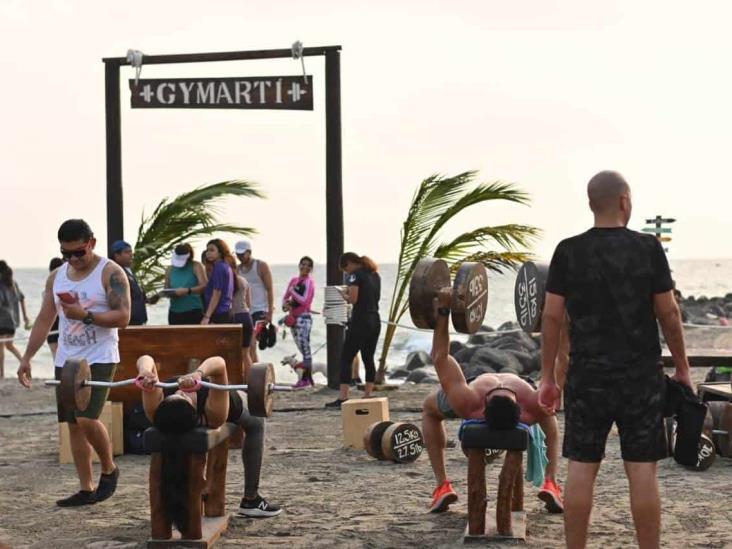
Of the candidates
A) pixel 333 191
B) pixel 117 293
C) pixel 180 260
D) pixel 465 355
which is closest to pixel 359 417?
pixel 117 293

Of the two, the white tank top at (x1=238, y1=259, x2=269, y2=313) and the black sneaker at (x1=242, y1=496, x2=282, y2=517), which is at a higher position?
the white tank top at (x1=238, y1=259, x2=269, y2=313)

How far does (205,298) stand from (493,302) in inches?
2665

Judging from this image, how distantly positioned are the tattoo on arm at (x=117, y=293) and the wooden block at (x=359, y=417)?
9.27 ft

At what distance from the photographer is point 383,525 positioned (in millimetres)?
6391

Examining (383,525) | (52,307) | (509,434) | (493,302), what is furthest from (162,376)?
(493,302)

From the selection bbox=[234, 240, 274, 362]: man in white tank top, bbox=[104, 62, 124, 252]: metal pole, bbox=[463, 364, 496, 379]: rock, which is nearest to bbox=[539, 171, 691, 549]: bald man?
bbox=[234, 240, 274, 362]: man in white tank top

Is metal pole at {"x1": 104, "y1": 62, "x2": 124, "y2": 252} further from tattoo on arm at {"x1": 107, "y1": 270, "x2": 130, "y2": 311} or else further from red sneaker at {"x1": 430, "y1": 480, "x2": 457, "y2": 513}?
red sneaker at {"x1": 430, "y1": 480, "x2": 457, "y2": 513}

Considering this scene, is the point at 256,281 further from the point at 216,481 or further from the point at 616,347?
the point at 616,347

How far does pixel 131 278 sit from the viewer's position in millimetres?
10328

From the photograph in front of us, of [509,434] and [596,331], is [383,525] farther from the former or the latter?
[596,331]

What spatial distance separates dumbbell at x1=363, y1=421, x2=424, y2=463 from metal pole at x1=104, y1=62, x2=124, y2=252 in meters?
6.06

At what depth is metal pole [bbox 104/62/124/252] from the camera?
44.9 ft

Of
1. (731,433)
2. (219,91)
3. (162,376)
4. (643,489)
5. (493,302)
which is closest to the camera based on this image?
(643,489)

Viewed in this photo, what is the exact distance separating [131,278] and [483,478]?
5155 millimetres
